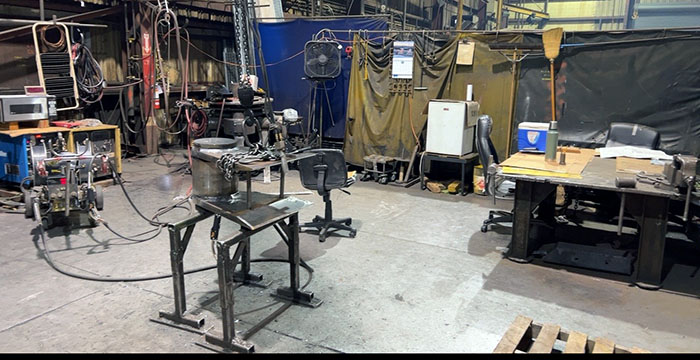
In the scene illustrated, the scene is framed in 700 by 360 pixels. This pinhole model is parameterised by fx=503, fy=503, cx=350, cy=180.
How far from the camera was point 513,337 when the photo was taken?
2.44 metres

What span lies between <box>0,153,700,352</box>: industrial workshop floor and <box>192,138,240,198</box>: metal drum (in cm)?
78

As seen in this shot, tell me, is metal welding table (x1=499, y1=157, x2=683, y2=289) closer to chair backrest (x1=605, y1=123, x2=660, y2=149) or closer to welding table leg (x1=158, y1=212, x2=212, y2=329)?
chair backrest (x1=605, y1=123, x2=660, y2=149)

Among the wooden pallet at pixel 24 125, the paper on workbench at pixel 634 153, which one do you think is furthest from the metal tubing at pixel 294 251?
the wooden pallet at pixel 24 125

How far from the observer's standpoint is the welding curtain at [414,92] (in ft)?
20.2

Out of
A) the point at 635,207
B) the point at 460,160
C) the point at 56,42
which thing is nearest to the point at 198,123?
the point at 56,42

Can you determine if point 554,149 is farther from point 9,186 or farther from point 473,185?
point 9,186

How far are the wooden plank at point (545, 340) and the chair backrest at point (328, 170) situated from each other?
2.28m

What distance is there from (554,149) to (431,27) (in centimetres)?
925

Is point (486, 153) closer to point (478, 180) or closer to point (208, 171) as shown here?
point (478, 180)

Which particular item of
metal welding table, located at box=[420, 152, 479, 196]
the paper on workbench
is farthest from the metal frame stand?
metal welding table, located at box=[420, 152, 479, 196]

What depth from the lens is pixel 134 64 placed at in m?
7.89

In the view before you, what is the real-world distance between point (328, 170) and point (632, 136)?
313cm

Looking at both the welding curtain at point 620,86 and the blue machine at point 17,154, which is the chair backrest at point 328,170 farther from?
the blue machine at point 17,154

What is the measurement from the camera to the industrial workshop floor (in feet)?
9.22
